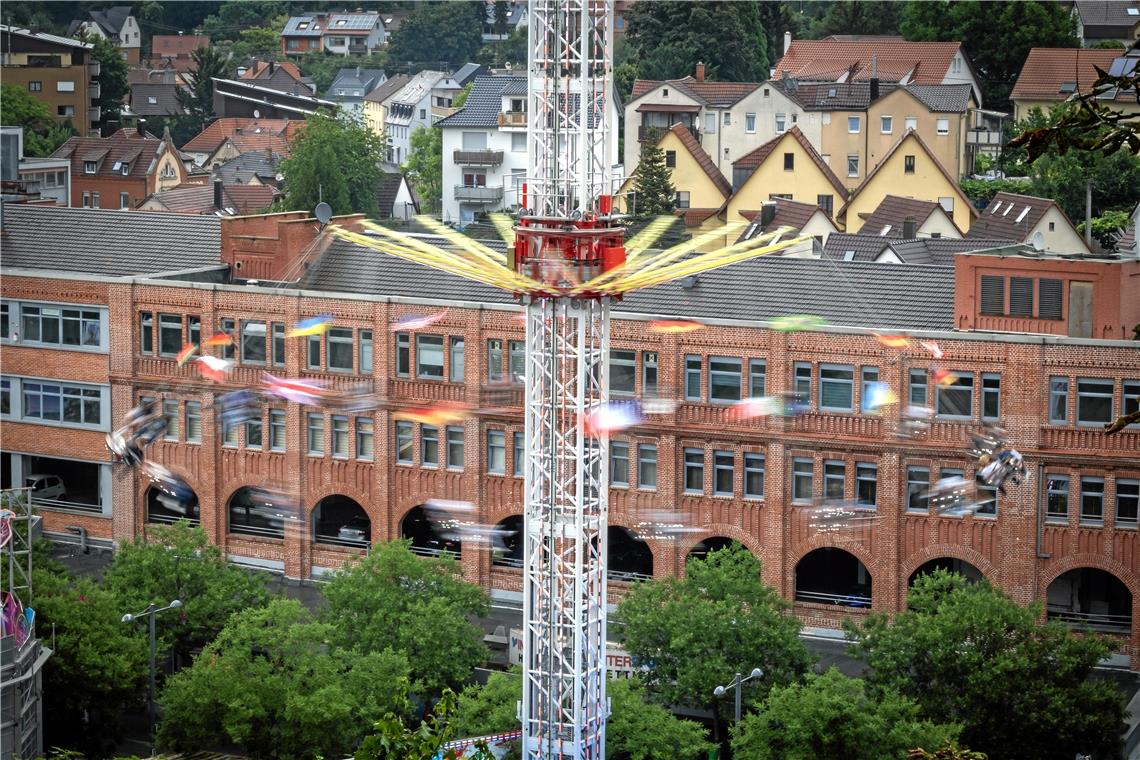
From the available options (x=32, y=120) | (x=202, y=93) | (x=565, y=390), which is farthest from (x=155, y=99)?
(x=565, y=390)

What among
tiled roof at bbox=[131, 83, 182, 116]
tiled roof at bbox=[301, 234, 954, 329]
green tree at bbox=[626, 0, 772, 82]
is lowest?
tiled roof at bbox=[301, 234, 954, 329]

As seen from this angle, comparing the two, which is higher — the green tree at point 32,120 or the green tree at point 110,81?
the green tree at point 110,81

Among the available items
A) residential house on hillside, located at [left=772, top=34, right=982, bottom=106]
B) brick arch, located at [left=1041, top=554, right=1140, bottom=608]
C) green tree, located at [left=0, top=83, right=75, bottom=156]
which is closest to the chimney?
brick arch, located at [left=1041, top=554, right=1140, bottom=608]

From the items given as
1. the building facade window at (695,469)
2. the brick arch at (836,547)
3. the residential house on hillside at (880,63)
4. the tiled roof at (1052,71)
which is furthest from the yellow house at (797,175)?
the brick arch at (836,547)

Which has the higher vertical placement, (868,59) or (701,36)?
(701,36)

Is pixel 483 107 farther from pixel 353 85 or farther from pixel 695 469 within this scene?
pixel 695 469

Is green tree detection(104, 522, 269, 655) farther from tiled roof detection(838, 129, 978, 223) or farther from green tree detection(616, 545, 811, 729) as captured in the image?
tiled roof detection(838, 129, 978, 223)

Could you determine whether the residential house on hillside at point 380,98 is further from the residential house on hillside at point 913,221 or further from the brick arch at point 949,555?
the brick arch at point 949,555
